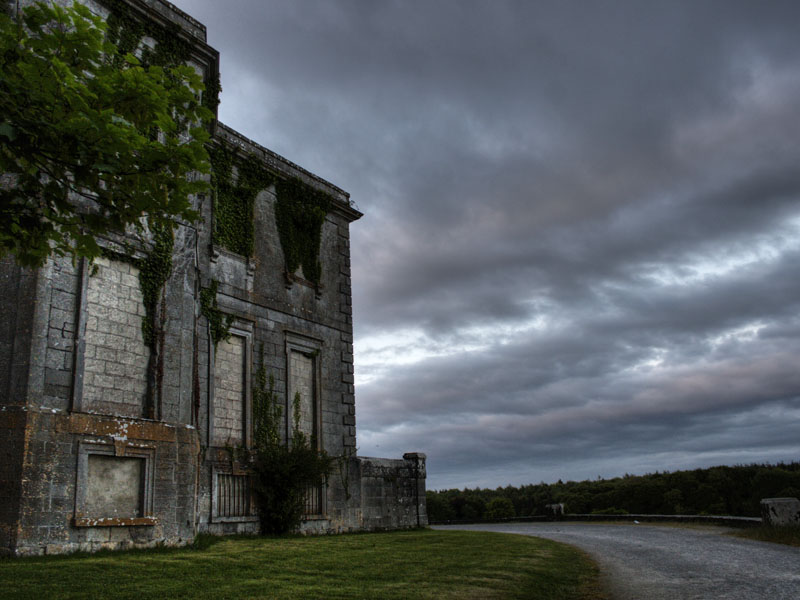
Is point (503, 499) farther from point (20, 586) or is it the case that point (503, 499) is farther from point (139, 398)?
point (20, 586)

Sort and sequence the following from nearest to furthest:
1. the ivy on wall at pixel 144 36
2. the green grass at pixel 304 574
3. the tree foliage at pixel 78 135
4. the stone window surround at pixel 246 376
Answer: the tree foliage at pixel 78 135 → the green grass at pixel 304 574 → the ivy on wall at pixel 144 36 → the stone window surround at pixel 246 376

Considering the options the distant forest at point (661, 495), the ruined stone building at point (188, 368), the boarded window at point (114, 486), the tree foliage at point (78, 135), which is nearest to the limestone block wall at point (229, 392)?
the ruined stone building at point (188, 368)

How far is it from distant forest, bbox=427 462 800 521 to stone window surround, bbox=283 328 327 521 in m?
16.8

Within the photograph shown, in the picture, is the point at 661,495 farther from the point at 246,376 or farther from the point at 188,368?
the point at 188,368

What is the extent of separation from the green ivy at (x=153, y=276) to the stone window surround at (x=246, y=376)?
3.83 metres

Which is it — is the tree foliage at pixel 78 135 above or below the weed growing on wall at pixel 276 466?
above

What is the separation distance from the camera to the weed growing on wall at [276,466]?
17.7 meters

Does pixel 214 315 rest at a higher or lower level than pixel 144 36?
Result: lower

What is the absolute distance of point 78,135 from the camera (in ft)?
17.9

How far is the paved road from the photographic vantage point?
316 inches

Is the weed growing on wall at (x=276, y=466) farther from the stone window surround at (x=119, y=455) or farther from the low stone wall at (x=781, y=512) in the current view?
the low stone wall at (x=781, y=512)

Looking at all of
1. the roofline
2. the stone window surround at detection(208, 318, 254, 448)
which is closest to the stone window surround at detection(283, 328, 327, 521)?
the stone window surround at detection(208, 318, 254, 448)

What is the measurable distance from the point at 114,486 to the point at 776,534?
1448cm

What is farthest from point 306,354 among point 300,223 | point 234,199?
point 234,199
